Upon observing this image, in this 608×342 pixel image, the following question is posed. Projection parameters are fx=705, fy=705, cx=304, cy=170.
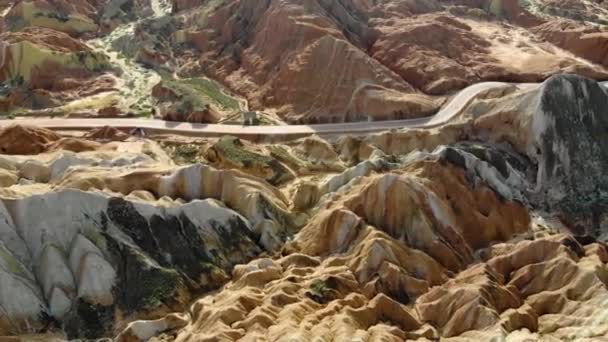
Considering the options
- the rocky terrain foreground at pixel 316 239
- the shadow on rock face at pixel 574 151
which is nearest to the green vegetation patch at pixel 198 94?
the rocky terrain foreground at pixel 316 239

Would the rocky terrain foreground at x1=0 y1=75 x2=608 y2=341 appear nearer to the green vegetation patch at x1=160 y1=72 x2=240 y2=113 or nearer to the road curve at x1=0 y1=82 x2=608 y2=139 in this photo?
the road curve at x1=0 y1=82 x2=608 y2=139

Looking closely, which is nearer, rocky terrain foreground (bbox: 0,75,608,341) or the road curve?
rocky terrain foreground (bbox: 0,75,608,341)

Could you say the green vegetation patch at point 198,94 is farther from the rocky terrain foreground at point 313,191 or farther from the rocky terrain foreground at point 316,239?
the rocky terrain foreground at point 316,239

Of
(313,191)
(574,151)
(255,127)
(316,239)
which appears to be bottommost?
(316,239)

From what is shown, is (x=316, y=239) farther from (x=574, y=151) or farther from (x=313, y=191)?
(x=574, y=151)

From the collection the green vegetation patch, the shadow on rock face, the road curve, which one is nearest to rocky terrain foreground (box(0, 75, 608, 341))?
the shadow on rock face

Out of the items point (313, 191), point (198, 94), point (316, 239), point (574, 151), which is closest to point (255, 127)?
point (198, 94)

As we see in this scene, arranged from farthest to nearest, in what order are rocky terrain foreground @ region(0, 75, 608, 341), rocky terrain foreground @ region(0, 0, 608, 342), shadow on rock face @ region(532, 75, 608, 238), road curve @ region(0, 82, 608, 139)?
road curve @ region(0, 82, 608, 139) → shadow on rock face @ region(532, 75, 608, 238) → rocky terrain foreground @ region(0, 0, 608, 342) → rocky terrain foreground @ region(0, 75, 608, 341)

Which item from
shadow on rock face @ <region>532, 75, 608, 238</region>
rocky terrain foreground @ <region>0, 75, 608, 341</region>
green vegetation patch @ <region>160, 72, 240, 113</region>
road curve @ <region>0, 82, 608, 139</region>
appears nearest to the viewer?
rocky terrain foreground @ <region>0, 75, 608, 341</region>
